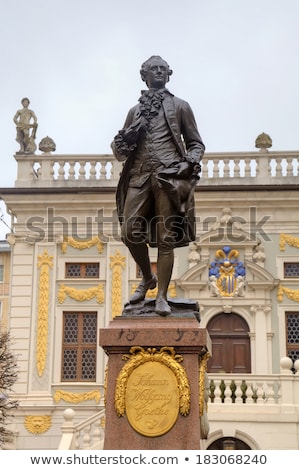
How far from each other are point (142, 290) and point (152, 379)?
104cm

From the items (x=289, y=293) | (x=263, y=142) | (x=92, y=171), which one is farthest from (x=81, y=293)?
(x=263, y=142)

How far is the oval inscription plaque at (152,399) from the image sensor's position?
20.9ft

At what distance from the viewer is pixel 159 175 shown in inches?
278

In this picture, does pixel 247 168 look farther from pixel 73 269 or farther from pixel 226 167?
pixel 73 269

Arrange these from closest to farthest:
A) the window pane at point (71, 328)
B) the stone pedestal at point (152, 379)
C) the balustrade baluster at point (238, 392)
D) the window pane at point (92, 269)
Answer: the stone pedestal at point (152, 379), the balustrade baluster at point (238, 392), the window pane at point (71, 328), the window pane at point (92, 269)

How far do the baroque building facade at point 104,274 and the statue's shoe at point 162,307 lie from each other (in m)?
13.7

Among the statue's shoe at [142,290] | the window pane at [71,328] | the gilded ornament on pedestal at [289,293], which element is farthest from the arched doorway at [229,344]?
the statue's shoe at [142,290]

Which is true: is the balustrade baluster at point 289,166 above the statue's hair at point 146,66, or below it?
above

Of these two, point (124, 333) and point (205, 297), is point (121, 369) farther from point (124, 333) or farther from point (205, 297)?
point (205, 297)

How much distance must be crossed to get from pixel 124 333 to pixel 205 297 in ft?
47.9

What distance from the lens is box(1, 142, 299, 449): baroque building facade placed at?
20719 millimetres

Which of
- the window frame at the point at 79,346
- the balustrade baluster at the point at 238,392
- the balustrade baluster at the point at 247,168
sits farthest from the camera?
the balustrade baluster at the point at 247,168

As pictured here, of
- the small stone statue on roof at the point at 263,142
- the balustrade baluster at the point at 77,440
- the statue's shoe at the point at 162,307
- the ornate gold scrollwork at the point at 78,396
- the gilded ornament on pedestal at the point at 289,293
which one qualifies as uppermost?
the small stone statue on roof at the point at 263,142

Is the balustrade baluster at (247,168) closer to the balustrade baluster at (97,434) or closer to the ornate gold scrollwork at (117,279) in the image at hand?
the ornate gold scrollwork at (117,279)
